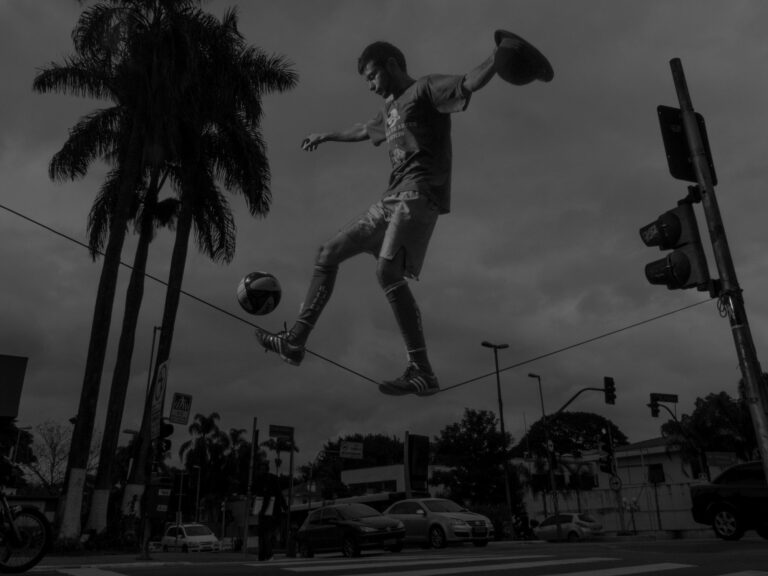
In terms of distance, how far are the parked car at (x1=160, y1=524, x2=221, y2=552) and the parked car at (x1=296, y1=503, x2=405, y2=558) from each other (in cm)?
1622

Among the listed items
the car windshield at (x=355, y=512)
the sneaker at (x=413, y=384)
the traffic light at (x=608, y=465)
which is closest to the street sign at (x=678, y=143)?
the sneaker at (x=413, y=384)

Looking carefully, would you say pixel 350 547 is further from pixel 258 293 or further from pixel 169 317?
pixel 258 293

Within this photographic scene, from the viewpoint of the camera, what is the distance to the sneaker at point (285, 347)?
193 inches

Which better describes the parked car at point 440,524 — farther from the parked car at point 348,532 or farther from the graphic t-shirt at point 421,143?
the graphic t-shirt at point 421,143

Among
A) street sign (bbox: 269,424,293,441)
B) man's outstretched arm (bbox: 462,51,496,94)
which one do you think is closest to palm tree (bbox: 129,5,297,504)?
street sign (bbox: 269,424,293,441)

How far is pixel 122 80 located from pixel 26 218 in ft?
Result: 59.0

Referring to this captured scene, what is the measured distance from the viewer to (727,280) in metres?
5.49

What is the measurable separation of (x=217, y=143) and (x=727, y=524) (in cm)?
1801

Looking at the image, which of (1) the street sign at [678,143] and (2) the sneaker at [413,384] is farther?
(1) the street sign at [678,143]

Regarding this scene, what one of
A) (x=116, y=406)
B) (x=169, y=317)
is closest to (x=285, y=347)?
(x=169, y=317)

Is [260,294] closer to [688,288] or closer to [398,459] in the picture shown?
[688,288]

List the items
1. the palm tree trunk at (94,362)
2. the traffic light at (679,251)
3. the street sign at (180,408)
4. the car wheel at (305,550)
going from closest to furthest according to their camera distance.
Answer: the traffic light at (679,251), the street sign at (180,408), the car wheel at (305,550), the palm tree trunk at (94,362)

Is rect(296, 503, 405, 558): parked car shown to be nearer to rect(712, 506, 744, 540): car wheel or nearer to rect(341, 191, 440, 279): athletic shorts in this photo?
rect(712, 506, 744, 540): car wheel

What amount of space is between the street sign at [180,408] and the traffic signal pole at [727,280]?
1292 centimetres
